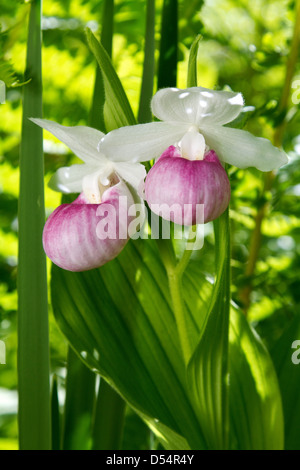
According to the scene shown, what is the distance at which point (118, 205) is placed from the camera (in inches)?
29.9

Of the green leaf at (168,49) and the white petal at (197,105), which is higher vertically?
the green leaf at (168,49)

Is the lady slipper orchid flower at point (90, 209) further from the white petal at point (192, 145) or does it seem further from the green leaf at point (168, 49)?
the green leaf at point (168, 49)

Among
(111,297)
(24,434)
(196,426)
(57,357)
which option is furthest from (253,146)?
(57,357)

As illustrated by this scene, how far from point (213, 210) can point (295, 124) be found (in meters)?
0.76

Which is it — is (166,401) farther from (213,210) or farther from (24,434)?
(213,210)

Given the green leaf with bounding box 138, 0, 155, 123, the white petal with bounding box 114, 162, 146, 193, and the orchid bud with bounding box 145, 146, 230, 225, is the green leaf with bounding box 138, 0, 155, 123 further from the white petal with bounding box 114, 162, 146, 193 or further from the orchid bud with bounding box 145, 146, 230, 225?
the orchid bud with bounding box 145, 146, 230, 225

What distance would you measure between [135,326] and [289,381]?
33 cm

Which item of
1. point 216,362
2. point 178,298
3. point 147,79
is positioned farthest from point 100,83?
point 216,362

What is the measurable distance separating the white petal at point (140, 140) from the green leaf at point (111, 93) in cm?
3

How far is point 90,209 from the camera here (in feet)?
2.33

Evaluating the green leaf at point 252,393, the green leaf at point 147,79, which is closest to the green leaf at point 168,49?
the green leaf at point 147,79

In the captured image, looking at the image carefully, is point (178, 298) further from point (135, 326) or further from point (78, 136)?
point (78, 136)

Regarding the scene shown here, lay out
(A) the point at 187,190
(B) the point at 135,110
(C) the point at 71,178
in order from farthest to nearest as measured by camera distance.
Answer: (B) the point at 135,110, (C) the point at 71,178, (A) the point at 187,190

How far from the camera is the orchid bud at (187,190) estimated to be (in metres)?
0.62
